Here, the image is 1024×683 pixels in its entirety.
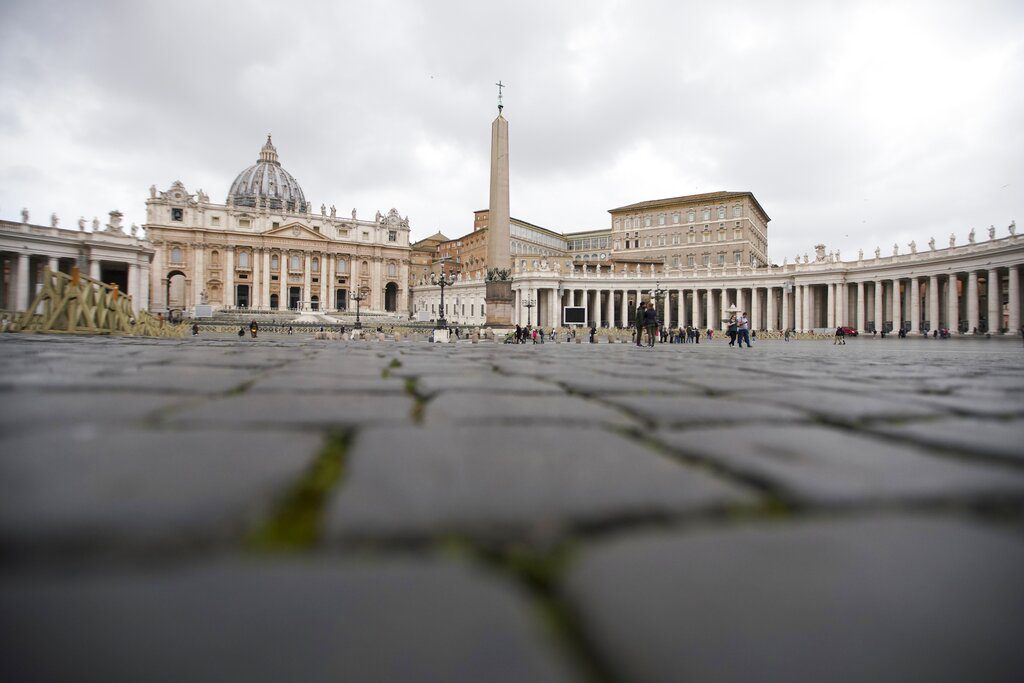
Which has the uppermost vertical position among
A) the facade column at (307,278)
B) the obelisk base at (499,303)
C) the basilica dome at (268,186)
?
the basilica dome at (268,186)

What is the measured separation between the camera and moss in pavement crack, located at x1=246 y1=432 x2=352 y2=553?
2.68 ft

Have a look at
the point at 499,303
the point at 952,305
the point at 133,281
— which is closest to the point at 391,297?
the point at 133,281

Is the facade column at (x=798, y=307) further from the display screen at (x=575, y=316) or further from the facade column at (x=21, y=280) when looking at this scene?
the facade column at (x=21, y=280)

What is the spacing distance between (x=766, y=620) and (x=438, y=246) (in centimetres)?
9496

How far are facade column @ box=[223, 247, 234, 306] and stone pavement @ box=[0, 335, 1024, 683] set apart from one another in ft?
234

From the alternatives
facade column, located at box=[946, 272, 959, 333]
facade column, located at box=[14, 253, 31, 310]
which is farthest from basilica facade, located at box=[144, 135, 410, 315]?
facade column, located at box=[946, 272, 959, 333]

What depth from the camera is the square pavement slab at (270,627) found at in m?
0.58

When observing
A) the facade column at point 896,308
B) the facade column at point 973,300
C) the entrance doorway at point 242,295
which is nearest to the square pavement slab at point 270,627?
the facade column at point 973,300

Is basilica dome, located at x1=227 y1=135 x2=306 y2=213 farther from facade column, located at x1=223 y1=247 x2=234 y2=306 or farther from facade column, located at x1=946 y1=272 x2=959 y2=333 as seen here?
facade column, located at x1=946 y1=272 x2=959 y2=333

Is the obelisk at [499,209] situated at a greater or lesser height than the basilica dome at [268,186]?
lesser

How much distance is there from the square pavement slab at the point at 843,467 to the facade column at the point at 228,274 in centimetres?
7174

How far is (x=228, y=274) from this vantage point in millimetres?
64125

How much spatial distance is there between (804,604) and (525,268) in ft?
193

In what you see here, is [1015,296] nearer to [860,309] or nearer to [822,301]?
[860,309]
